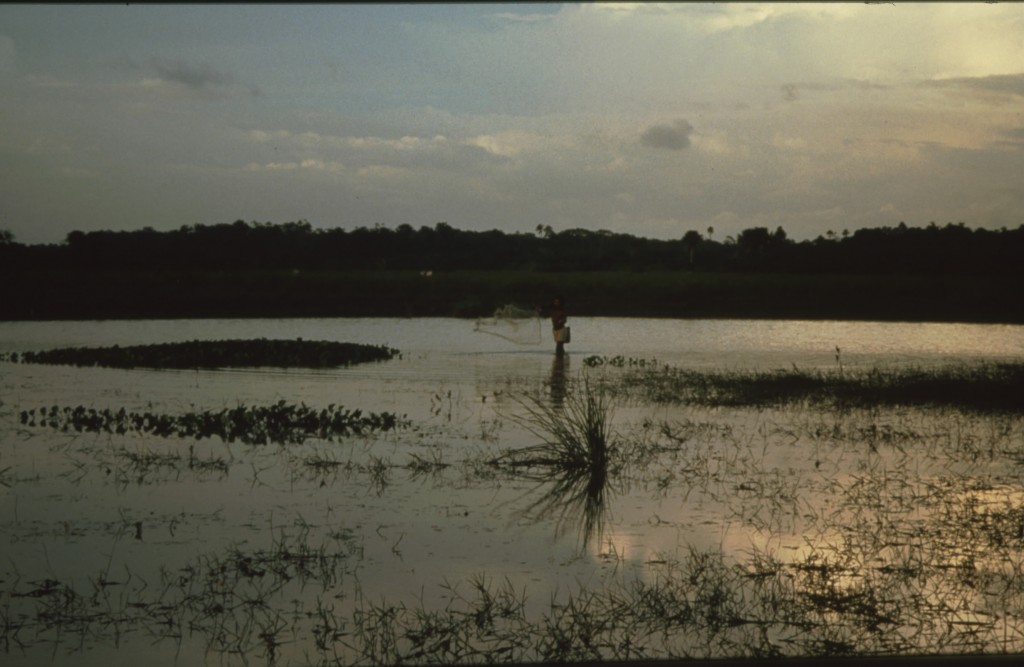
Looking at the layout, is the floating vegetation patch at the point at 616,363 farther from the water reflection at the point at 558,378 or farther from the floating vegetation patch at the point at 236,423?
the floating vegetation patch at the point at 236,423

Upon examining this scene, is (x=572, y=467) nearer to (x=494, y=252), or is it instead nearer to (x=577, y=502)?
(x=577, y=502)

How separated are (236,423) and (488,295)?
52432 millimetres

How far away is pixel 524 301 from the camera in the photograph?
6988cm

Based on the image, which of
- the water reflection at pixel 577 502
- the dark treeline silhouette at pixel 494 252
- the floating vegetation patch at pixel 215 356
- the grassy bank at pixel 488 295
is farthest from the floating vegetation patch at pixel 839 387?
the dark treeline silhouette at pixel 494 252

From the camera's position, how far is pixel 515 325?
117 ft

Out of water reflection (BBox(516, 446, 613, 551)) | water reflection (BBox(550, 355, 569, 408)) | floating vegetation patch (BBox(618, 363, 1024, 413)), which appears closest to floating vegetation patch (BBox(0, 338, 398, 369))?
water reflection (BBox(550, 355, 569, 408))

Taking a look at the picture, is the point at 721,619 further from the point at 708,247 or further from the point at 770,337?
the point at 708,247

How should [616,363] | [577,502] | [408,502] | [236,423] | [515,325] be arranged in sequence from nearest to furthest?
1. [408,502]
2. [577,502]
3. [236,423]
4. [616,363]
5. [515,325]

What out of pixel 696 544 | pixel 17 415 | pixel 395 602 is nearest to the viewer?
pixel 395 602

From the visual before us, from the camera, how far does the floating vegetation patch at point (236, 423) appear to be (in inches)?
612

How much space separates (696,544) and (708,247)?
→ 109058mm

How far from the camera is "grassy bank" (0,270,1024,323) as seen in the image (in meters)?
60.0

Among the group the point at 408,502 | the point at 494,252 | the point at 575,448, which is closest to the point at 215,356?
the point at 575,448

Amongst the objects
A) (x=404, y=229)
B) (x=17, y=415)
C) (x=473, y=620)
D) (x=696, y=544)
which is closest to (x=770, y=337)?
(x=17, y=415)
